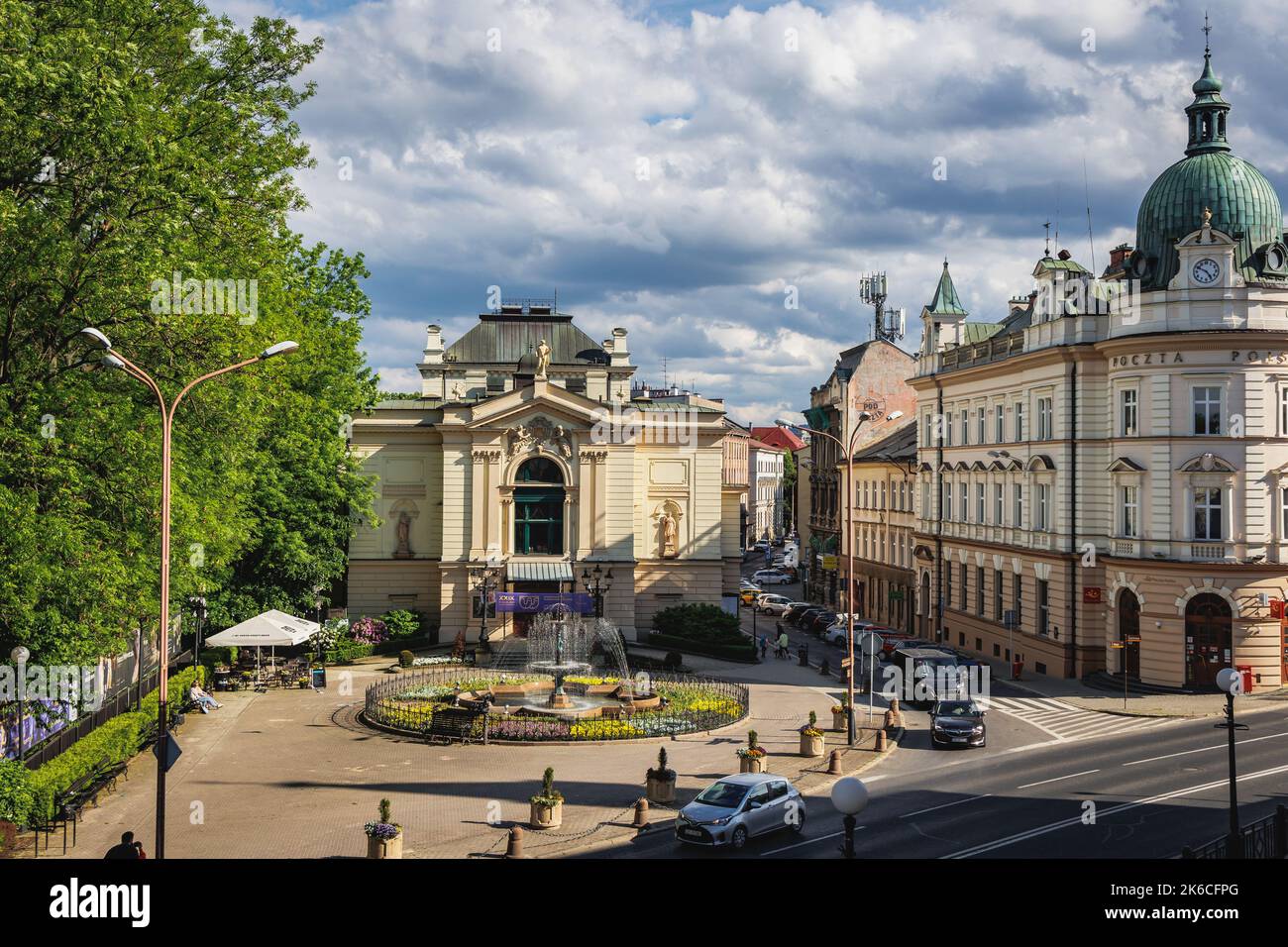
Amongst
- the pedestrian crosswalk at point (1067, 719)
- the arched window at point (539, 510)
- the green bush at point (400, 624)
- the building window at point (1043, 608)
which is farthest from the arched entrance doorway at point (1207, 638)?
the green bush at point (400, 624)

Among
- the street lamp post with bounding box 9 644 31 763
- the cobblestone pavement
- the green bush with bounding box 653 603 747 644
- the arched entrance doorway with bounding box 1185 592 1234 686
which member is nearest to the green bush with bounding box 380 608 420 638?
the green bush with bounding box 653 603 747 644

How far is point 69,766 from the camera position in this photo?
23.9 metres

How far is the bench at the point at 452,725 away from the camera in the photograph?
32969mm

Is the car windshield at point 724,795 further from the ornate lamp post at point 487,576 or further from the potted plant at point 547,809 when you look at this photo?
the ornate lamp post at point 487,576

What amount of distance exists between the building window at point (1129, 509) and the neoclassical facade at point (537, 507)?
2049 centimetres

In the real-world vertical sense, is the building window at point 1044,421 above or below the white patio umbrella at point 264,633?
above

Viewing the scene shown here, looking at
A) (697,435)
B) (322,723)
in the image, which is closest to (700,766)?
(322,723)

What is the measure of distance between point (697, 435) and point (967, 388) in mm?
13987

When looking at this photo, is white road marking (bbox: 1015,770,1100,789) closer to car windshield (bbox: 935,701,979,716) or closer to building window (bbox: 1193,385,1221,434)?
car windshield (bbox: 935,701,979,716)

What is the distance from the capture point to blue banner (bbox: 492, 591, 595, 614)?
52.2 m

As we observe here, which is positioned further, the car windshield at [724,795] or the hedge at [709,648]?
the hedge at [709,648]

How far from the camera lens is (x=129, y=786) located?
Answer: 27.3m
